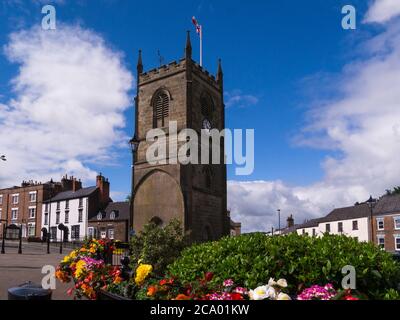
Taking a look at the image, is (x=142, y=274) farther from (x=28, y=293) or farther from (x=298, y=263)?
(x=298, y=263)

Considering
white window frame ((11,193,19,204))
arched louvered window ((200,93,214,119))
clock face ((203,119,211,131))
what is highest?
A: arched louvered window ((200,93,214,119))

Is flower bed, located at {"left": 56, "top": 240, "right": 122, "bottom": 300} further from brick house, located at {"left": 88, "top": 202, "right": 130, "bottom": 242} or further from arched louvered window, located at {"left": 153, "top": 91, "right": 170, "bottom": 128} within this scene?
brick house, located at {"left": 88, "top": 202, "right": 130, "bottom": 242}

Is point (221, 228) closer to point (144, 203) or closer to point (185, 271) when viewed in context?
point (144, 203)

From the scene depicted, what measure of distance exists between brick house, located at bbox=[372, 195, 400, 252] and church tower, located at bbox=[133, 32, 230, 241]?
86.4 ft

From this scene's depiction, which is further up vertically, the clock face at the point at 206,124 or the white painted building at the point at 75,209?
the clock face at the point at 206,124

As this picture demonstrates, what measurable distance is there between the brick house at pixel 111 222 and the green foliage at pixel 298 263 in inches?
1791

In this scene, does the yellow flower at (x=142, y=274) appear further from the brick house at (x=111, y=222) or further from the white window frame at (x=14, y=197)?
the white window frame at (x=14, y=197)

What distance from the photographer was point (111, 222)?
5253cm

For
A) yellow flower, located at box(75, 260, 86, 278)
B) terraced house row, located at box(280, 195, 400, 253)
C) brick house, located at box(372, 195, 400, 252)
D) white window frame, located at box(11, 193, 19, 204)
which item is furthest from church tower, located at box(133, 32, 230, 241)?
white window frame, located at box(11, 193, 19, 204)

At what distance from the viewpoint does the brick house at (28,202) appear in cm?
6056

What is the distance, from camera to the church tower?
28594mm

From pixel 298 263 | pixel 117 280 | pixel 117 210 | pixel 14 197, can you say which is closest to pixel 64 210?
pixel 117 210

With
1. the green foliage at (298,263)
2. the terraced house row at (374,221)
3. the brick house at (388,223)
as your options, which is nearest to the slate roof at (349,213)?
the terraced house row at (374,221)
